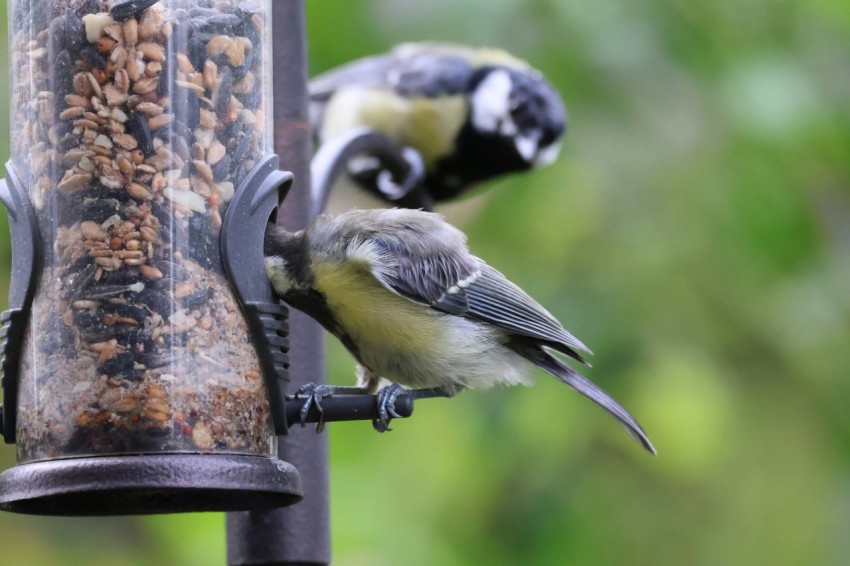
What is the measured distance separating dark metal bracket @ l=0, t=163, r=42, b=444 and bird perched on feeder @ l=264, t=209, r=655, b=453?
0.47 m

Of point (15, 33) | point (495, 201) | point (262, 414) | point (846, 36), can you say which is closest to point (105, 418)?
point (262, 414)

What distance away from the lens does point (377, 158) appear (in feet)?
12.8

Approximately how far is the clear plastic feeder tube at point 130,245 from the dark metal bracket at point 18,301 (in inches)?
0.8

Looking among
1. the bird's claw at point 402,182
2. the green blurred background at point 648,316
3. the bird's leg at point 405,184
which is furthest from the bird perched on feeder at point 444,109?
the bird's claw at point 402,182

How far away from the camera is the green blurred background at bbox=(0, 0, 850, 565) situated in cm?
389

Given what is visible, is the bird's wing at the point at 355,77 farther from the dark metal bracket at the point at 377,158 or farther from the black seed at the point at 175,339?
the black seed at the point at 175,339

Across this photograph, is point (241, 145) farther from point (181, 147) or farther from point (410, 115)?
point (410, 115)

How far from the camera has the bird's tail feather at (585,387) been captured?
9.57ft

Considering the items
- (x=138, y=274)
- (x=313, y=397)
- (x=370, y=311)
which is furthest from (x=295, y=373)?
(x=138, y=274)

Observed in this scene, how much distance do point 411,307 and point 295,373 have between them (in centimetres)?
34

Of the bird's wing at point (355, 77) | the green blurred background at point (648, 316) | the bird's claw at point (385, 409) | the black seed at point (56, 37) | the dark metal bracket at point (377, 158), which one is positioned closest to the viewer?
the black seed at point (56, 37)

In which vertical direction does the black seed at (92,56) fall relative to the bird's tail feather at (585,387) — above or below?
above

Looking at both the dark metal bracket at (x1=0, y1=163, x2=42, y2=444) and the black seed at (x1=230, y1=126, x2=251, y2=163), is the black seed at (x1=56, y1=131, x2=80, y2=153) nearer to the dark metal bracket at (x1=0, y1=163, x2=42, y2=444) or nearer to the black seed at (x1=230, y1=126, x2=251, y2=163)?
the dark metal bracket at (x1=0, y1=163, x2=42, y2=444)

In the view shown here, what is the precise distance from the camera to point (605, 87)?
13.9 ft
